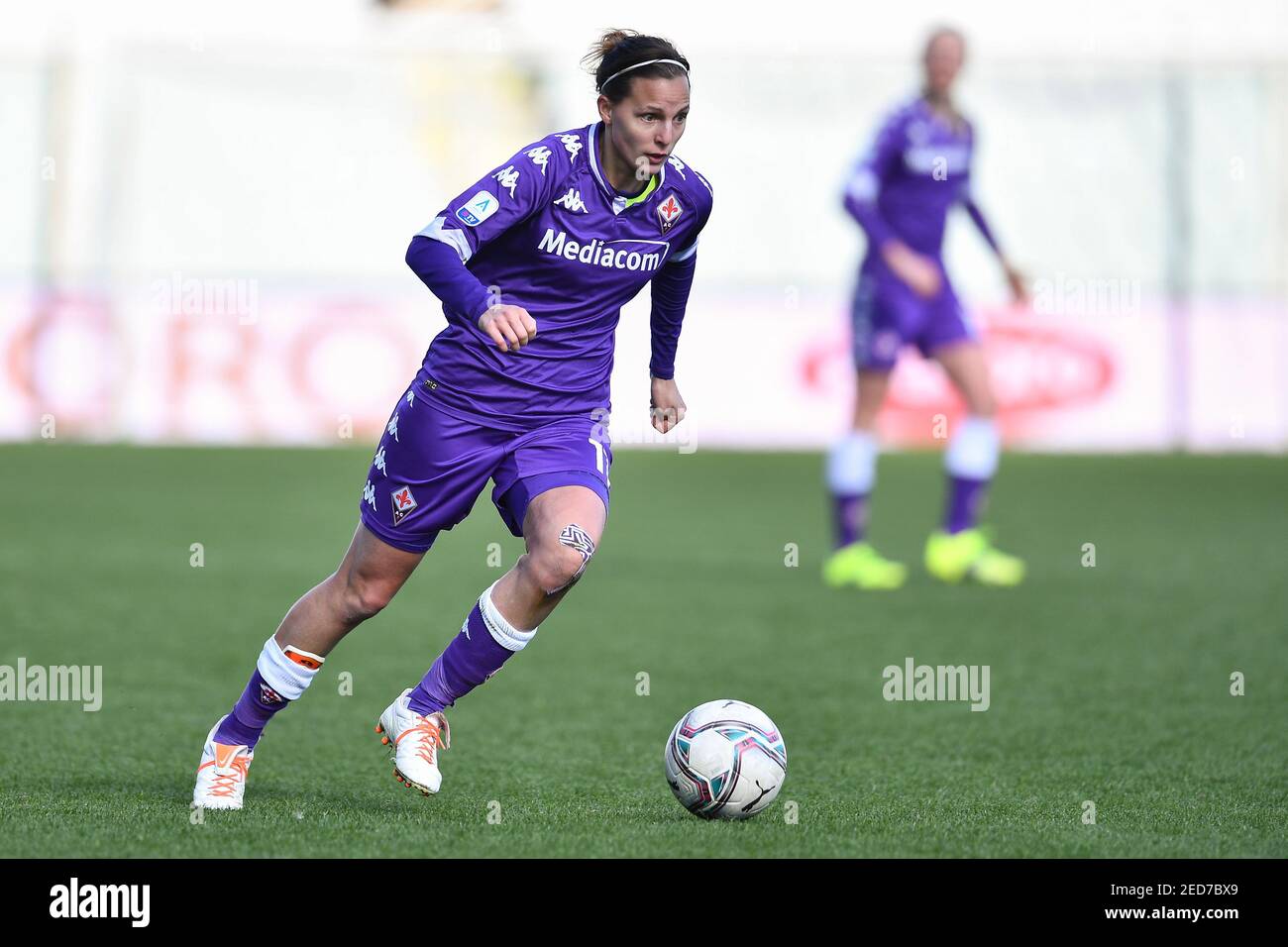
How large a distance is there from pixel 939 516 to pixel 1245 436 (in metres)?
8.58

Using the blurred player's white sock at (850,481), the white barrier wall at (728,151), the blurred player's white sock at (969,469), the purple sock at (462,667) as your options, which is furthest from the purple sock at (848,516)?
the white barrier wall at (728,151)

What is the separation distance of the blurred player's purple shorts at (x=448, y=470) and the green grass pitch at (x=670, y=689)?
686 mm

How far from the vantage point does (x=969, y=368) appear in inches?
352

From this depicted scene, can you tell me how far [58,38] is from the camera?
21656mm

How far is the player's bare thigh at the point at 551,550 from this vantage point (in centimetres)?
416

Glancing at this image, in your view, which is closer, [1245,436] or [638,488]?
[638,488]

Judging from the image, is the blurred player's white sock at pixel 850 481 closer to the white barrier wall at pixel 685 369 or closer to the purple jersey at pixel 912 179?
the purple jersey at pixel 912 179

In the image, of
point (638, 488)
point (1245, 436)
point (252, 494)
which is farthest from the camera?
point (1245, 436)

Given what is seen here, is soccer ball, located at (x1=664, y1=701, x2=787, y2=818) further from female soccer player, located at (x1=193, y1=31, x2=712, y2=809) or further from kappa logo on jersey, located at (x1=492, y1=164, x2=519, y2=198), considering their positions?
kappa logo on jersey, located at (x1=492, y1=164, x2=519, y2=198)

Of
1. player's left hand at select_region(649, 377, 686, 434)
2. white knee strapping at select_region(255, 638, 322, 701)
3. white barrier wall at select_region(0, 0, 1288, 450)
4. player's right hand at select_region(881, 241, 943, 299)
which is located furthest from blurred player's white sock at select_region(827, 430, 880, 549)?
white barrier wall at select_region(0, 0, 1288, 450)

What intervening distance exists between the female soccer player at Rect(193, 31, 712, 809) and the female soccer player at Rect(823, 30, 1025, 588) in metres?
4.45

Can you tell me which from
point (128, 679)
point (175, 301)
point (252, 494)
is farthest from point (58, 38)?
point (128, 679)

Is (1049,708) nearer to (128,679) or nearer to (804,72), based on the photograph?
(128,679)

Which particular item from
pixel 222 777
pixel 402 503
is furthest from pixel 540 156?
pixel 222 777
